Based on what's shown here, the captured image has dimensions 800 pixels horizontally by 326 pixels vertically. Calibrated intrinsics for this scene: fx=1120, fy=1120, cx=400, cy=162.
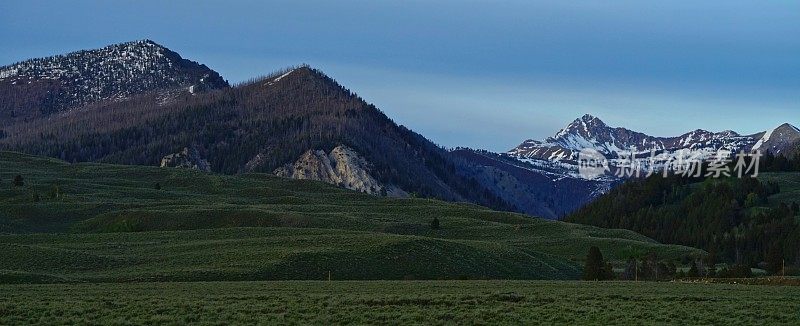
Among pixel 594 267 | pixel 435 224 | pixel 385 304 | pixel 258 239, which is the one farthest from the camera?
pixel 435 224

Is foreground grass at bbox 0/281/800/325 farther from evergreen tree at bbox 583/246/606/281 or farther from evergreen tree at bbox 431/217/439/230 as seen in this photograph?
evergreen tree at bbox 431/217/439/230

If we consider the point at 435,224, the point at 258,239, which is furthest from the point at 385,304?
the point at 435,224

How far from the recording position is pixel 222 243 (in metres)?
94.9

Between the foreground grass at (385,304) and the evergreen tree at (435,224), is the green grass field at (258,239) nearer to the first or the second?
the evergreen tree at (435,224)

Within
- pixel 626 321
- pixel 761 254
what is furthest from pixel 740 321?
pixel 761 254

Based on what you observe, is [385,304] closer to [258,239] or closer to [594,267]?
[594,267]

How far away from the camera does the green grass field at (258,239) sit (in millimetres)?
80938

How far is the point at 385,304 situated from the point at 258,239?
50.1 meters

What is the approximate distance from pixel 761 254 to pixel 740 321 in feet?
478

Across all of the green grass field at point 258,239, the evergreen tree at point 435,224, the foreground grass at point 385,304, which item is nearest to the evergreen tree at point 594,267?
the green grass field at point 258,239

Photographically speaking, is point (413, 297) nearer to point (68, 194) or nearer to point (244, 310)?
point (244, 310)

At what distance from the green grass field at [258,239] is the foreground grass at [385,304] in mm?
16149

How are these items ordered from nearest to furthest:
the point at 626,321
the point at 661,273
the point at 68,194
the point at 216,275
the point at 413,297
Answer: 1. the point at 626,321
2. the point at 413,297
3. the point at 216,275
4. the point at 661,273
5. the point at 68,194

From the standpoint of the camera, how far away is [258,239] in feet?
322
